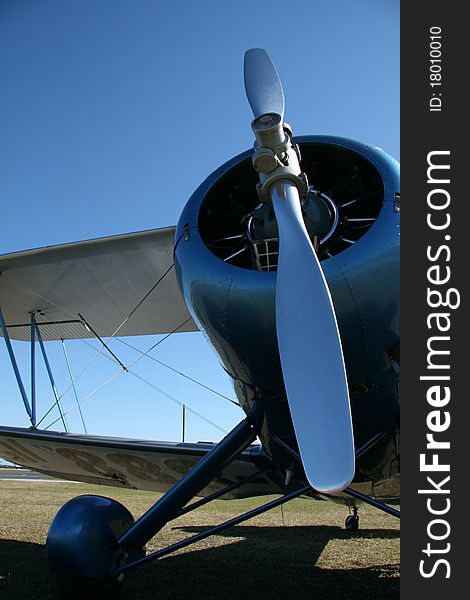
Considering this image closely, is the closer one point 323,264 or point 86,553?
point 323,264

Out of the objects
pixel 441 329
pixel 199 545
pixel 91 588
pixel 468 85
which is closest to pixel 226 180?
pixel 468 85

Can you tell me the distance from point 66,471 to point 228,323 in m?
5.86

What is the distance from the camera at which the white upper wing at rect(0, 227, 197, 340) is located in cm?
816

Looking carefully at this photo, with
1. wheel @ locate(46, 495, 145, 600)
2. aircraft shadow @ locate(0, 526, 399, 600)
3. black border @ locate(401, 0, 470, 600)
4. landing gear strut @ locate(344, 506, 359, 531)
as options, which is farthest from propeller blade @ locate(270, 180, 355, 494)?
landing gear strut @ locate(344, 506, 359, 531)

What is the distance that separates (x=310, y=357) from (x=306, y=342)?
97mm

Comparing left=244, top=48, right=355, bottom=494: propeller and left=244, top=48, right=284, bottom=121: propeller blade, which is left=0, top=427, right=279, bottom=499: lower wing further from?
left=244, top=48, right=284, bottom=121: propeller blade

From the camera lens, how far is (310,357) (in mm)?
3191

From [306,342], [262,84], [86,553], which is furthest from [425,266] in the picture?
[86,553]

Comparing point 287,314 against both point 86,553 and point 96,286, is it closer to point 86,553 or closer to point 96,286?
point 86,553

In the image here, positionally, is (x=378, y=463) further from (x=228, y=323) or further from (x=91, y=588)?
(x=91, y=588)

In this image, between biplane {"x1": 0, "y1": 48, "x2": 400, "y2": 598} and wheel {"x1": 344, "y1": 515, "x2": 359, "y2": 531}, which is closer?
biplane {"x1": 0, "y1": 48, "x2": 400, "y2": 598}

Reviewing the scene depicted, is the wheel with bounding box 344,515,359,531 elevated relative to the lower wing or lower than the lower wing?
lower

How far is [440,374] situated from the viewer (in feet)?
9.03

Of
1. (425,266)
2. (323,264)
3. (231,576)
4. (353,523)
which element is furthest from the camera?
(353,523)
